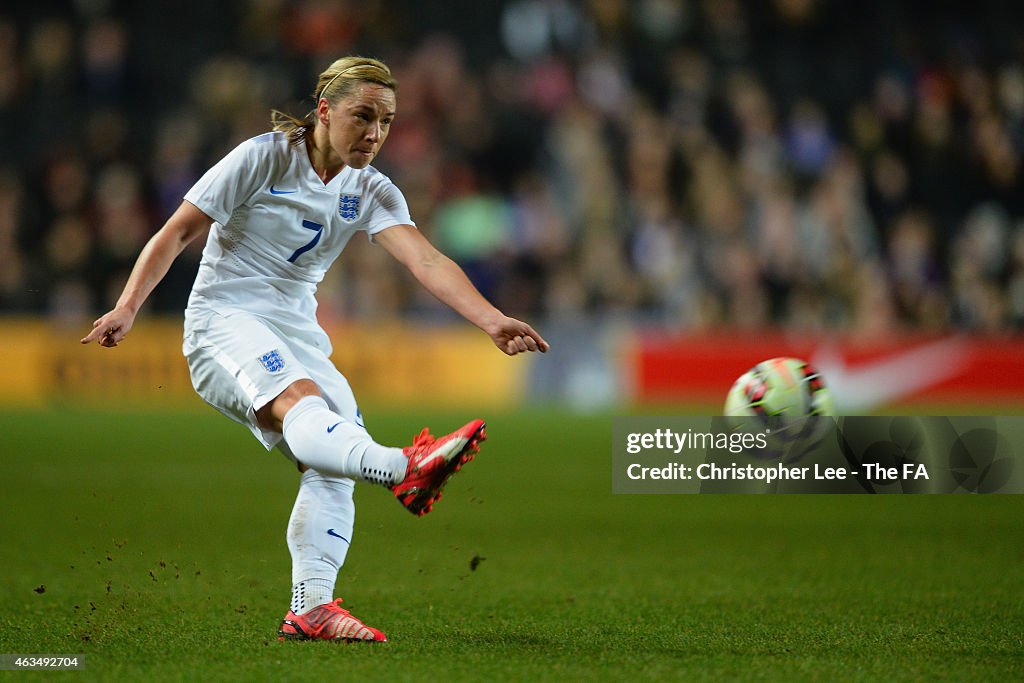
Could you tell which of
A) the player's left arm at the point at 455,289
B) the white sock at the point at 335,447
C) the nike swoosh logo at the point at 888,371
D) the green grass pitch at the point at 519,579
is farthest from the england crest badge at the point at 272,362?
the nike swoosh logo at the point at 888,371

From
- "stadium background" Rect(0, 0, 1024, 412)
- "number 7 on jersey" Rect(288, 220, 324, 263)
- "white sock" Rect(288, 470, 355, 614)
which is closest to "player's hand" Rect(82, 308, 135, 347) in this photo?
"number 7 on jersey" Rect(288, 220, 324, 263)

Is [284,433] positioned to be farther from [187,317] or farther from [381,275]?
[381,275]

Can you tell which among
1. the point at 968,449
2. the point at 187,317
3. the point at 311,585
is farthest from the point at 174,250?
the point at 968,449

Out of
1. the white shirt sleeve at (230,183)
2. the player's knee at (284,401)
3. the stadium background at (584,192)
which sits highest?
the stadium background at (584,192)

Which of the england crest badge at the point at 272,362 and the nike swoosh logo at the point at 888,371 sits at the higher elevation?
the nike swoosh logo at the point at 888,371

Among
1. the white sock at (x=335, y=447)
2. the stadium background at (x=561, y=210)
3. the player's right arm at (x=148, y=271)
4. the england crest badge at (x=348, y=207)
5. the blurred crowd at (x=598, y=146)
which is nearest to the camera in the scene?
the white sock at (x=335, y=447)

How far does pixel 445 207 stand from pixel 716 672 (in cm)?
1205

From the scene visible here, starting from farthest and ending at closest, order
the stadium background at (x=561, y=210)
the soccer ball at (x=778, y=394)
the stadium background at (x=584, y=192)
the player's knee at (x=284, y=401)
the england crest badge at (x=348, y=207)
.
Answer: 1. the stadium background at (x=584, y=192)
2. the stadium background at (x=561, y=210)
3. the soccer ball at (x=778, y=394)
4. the england crest badge at (x=348, y=207)
5. the player's knee at (x=284, y=401)

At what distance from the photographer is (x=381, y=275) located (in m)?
15.7

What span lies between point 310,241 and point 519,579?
206 centimetres

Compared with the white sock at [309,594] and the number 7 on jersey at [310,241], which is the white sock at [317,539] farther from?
the number 7 on jersey at [310,241]

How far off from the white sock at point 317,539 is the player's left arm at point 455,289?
77 cm

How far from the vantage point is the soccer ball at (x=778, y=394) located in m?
6.75

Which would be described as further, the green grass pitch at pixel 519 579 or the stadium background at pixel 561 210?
the stadium background at pixel 561 210
